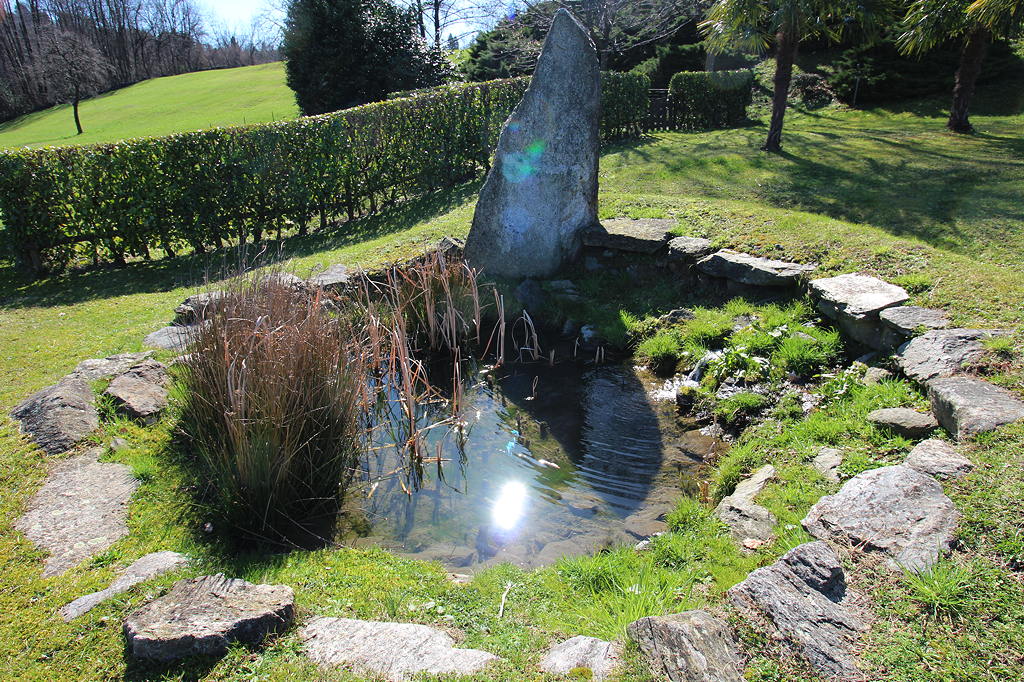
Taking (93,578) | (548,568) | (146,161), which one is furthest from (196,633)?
(146,161)

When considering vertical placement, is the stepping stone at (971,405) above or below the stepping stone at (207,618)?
above

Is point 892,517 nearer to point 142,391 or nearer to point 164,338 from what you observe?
point 142,391

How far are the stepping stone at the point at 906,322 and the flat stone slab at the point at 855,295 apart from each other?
11 cm

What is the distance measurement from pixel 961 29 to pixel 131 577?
14641 mm

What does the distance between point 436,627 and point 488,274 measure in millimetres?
5260

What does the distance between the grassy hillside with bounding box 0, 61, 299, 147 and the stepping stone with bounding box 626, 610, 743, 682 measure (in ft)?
70.5

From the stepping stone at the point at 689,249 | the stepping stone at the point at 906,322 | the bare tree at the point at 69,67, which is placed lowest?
the stepping stone at the point at 906,322

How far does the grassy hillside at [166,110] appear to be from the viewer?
23062mm

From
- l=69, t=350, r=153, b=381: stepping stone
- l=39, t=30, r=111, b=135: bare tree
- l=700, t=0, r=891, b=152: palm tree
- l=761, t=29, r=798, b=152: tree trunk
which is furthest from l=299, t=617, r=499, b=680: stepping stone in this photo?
l=39, t=30, r=111, b=135: bare tree

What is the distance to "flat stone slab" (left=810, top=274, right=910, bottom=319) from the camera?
16.9 ft

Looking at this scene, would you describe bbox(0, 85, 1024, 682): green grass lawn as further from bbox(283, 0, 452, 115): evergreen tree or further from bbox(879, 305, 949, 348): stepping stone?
bbox(283, 0, 452, 115): evergreen tree

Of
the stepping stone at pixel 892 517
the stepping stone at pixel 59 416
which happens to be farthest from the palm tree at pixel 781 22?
the stepping stone at pixel 59 416

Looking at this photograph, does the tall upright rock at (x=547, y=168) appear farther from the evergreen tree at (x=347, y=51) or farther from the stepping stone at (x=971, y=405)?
the evergreen tree at (x=347, y=51)

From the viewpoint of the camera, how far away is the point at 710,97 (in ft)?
52.4
